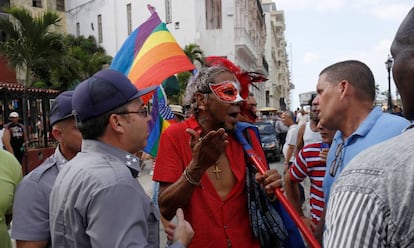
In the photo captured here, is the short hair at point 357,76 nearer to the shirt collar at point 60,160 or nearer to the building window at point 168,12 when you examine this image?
the shirt collar at point 60,160

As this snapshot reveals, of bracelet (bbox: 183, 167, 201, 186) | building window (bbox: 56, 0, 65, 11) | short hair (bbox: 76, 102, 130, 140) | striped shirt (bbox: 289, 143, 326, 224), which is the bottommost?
striped shirt (bbox: 289, 143, 326, 224)

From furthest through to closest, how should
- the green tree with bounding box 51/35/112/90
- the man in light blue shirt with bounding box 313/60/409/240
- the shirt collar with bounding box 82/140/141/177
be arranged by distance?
the green tree with bounding box 51/35/112/90, the man in light blue shirt with bounding box 313/60/409/240, the shirt collar with bounding box 82/140/141/177

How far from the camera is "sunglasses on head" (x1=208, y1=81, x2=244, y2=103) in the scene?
261cm

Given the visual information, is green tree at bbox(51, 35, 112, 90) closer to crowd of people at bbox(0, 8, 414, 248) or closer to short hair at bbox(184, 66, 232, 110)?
short hair at bbox(184, 66, 232, 110)

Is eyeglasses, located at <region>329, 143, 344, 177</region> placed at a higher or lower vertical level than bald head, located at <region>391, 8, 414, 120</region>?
lower

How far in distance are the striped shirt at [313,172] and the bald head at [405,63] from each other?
8.72ft

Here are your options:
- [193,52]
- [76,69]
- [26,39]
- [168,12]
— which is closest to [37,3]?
[168,12]

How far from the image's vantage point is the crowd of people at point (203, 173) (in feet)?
3.06

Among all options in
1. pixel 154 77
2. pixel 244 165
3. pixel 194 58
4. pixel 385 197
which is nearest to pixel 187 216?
pixel 244 165

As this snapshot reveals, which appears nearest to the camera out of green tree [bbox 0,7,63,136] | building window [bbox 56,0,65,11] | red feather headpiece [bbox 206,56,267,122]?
red feather headpiece [bbox 206,56,267,122]

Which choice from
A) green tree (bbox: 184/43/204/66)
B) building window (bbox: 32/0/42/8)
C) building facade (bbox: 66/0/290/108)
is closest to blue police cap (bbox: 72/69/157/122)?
building facade (bbox: 66/0/290/108)

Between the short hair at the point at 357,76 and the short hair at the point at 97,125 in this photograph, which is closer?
the short hair at the point at 97,125

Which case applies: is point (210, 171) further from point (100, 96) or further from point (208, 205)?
point (100, 96)

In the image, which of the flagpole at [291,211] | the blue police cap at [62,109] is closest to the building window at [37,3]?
the blue police cap at [62,109]
